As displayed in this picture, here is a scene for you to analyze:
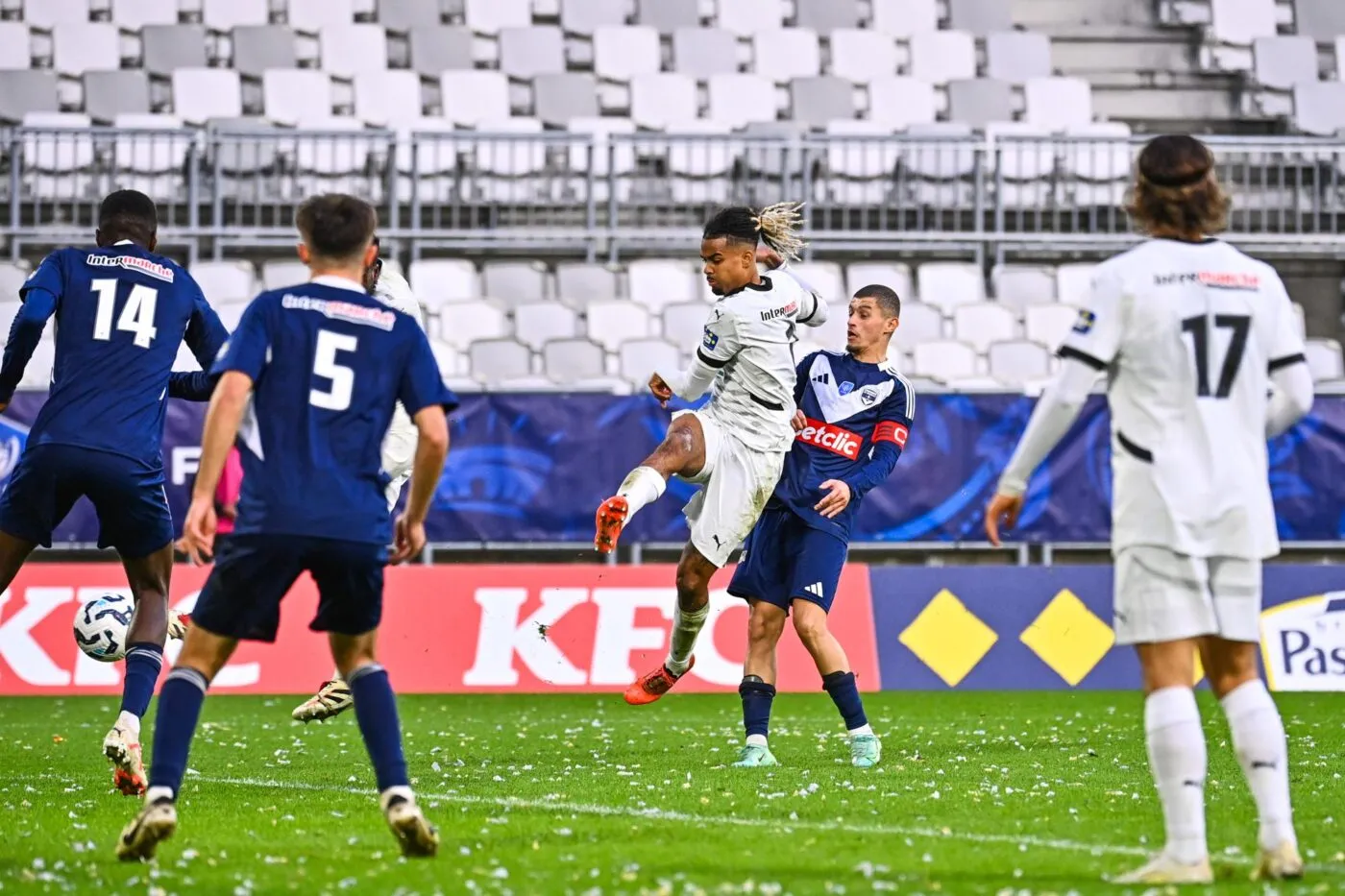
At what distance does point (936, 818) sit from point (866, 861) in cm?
112

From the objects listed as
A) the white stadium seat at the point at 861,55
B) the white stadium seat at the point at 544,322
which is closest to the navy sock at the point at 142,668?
the white stadium seat at the point at 544,322

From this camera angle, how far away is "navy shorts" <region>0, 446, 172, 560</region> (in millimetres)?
7414

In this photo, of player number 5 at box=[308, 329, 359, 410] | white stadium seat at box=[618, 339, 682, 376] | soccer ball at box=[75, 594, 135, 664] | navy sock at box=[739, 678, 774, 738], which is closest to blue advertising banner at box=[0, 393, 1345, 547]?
white stadium seat at box=[618, 339, 682, 376]

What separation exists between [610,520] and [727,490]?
0.85m

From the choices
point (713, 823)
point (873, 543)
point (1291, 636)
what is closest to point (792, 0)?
point (873, 543)

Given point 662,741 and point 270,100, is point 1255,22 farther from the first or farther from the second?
point 662,741

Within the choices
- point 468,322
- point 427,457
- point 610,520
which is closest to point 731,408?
point 610,520

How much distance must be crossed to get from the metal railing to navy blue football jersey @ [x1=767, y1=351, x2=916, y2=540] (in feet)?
31.0

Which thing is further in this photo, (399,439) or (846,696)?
(399,439)

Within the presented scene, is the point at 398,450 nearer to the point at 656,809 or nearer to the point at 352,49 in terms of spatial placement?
the point at 656,809

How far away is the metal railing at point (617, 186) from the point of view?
60.8ft

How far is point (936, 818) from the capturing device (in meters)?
6.49

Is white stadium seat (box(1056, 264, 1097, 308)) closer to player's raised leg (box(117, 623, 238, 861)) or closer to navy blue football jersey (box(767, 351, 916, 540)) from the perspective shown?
navy blue football jersey (box(767, 351, 916, 540))

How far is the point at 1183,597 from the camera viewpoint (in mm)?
5102
